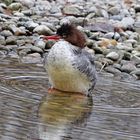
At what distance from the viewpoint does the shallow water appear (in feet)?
21.6

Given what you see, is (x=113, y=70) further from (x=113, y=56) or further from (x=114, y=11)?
(x=114, y=11)

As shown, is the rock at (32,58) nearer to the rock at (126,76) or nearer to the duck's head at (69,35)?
the rock at (126,76)

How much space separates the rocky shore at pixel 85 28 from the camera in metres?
11.0

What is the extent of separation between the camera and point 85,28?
13.6 meters

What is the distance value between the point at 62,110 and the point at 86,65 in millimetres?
1325

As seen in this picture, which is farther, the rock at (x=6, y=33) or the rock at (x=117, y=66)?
the rock at (x=6, y=33)

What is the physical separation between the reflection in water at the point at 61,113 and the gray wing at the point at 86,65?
0.30m

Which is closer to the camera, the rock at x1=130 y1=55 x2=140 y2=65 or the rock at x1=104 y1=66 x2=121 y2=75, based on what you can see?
the rock at x1=104 y1=66 x2=121 y2=75

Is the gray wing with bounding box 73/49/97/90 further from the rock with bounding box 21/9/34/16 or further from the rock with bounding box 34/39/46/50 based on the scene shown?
the rock with bounding box 21/9/34/16

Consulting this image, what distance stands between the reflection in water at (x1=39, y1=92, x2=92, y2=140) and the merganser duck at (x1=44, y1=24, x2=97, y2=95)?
0.14 meters

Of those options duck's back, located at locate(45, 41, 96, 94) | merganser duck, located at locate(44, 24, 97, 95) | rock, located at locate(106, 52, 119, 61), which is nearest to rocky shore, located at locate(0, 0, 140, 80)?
rock, located at locate(106, 52, 119, 61)

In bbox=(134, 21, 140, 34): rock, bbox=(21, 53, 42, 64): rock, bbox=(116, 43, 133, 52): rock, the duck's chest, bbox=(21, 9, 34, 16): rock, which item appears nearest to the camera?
the duck's chest

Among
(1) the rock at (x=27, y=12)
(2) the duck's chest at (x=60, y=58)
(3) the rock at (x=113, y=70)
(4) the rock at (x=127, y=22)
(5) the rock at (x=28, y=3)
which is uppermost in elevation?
(2) the duck's chest at (x=60, y=58)

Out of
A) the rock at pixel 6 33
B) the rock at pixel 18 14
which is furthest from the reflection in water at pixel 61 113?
the rock at pixel 18 14
